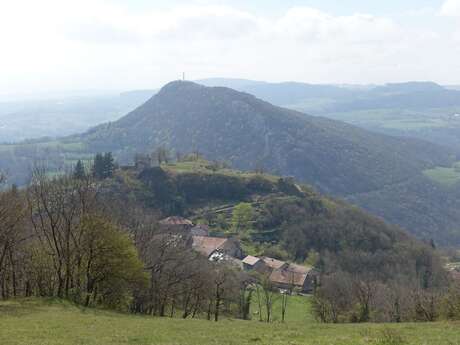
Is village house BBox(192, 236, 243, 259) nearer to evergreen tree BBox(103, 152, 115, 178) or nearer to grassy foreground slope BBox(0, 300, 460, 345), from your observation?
evergreen tree BBox(103, 152, 115, 178)

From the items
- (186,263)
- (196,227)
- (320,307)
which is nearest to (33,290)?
(186,263)

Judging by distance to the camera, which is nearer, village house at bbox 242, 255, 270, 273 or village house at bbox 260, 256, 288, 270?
village house at bbox 242, 255, 270, 273

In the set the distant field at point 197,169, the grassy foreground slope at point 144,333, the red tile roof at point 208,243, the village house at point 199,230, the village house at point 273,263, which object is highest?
the grassy foreground slope at point 144,333

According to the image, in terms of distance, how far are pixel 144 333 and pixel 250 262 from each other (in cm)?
9161

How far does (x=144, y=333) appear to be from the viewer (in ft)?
83.3

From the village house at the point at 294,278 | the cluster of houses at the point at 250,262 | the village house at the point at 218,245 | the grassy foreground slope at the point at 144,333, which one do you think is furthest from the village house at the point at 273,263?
the grassy foreground slope at the point at 144,333

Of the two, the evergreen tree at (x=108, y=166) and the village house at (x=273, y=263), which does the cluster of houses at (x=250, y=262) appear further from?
the evergreen tree at (x=108, y=166)

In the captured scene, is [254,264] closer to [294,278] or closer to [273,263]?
[273,263]

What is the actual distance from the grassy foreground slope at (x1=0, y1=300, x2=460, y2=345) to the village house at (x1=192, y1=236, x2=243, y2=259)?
87008 millimetres

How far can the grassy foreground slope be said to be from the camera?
21734mm

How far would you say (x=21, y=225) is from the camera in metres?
38.8

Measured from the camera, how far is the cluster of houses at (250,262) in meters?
103

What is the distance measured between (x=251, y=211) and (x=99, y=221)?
117759 mm

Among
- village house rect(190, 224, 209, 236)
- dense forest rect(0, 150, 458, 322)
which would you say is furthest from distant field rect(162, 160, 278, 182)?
dense forest rect(0, 150, 458, 322)
